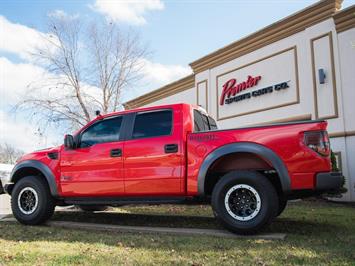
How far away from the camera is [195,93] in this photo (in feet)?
60.7

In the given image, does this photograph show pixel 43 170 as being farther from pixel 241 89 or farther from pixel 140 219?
pixel 241 89

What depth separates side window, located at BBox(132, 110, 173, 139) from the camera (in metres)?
6.08

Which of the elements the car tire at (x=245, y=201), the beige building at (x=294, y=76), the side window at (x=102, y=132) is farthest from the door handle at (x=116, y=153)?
the beige building at (x=294, y=76)

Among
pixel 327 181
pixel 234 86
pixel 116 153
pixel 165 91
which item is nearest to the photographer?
pixel 327 181

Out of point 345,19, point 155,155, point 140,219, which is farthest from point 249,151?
point 345,19

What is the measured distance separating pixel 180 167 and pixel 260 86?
10.0 m

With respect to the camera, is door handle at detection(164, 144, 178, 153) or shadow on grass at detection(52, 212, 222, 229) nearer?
door handle at detection(164, 144, 178, 153)

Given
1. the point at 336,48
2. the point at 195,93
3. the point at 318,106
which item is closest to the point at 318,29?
the point at 336,48

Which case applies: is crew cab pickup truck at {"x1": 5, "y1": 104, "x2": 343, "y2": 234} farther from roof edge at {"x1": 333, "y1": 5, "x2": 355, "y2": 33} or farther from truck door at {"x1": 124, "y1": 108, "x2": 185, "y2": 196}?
roof edge at {"x1": 333, "y1": 5, "x2": 355, "y2": 33}

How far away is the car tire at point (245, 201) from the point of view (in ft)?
16.6

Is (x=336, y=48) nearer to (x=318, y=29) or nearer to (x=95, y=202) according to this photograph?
(x=318, y=29)

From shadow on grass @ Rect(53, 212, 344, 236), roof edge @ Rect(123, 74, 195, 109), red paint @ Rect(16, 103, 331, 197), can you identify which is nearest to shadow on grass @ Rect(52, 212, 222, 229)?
shadow on grass @ Rect(53, 212, 344, 236)

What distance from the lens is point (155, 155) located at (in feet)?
19.3

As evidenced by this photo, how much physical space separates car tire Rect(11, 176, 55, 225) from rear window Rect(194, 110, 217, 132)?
282 cm
